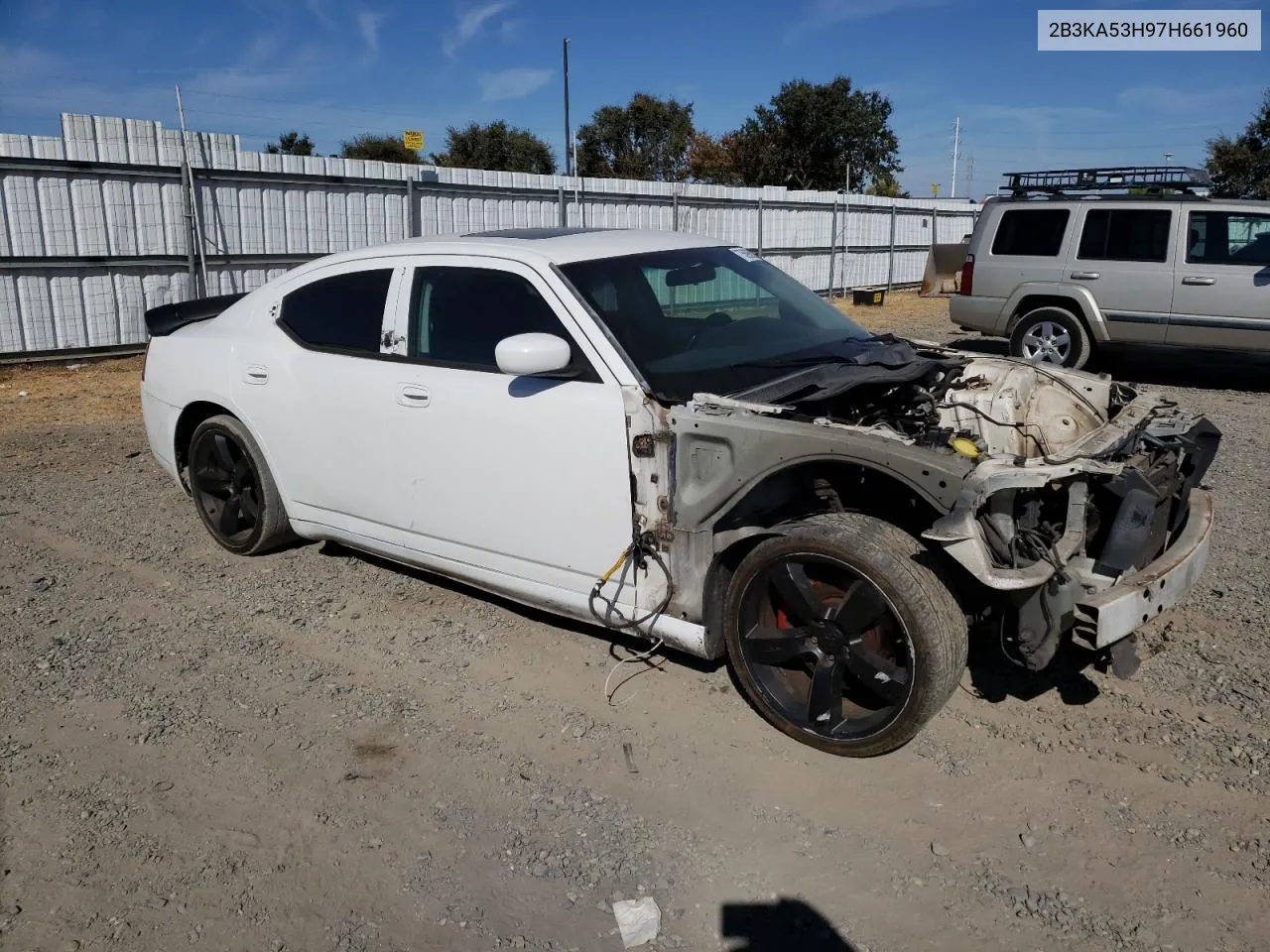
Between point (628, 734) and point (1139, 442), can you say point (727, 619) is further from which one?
point (1139, 442)

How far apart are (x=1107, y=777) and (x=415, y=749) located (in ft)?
7.71

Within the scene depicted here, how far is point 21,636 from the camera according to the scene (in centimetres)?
441

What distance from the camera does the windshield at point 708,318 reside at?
3814mm

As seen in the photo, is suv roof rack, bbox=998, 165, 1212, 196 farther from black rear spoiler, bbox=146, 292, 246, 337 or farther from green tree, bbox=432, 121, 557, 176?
green tree, bbox=432, 121, 557, 176

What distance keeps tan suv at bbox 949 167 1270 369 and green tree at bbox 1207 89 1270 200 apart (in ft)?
72.4

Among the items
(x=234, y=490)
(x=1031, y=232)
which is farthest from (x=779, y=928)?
(x=1031, y=232)

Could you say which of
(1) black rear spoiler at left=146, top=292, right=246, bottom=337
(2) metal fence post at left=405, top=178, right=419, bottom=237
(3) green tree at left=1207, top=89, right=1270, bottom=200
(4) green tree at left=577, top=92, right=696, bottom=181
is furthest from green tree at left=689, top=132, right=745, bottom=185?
(1) black rear spoiler at left=146, top=292, right=246, bottom=337

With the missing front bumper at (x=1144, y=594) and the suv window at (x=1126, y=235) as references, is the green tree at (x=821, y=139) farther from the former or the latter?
the missing front bumper at (x=1144, y=594)

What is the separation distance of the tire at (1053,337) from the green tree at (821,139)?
32.6 m

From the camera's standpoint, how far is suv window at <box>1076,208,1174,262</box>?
1024 centimetres

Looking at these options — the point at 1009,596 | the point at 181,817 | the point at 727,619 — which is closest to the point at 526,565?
the point at 727,619

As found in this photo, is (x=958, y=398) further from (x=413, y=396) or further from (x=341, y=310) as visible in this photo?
(x=341, y=310)

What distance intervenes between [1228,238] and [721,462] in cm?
894

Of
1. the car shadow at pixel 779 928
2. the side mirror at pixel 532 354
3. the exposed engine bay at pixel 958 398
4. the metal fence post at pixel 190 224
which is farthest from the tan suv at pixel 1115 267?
the metal fence post at pixel 190 224
